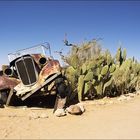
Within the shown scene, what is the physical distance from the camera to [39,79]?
37.3ft

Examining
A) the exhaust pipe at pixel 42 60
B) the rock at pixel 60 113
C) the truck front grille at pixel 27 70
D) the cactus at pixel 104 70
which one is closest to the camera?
the rock at pixel 60 113

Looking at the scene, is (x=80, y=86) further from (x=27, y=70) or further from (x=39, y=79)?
(x=27, y=70)

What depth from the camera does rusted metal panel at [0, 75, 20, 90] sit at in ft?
38.1

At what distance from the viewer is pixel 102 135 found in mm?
7773

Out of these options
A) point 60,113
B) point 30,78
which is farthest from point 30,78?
point 60,113

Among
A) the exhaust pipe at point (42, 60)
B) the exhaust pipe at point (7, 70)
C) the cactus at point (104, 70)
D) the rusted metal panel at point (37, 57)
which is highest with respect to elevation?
the rusted metal panel at point (37, 57)

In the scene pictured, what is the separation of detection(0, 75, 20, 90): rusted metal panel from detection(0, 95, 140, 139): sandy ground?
2.52ft


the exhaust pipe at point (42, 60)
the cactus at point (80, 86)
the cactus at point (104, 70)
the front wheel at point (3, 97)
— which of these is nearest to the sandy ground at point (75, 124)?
the front wheel at point (3, 97)

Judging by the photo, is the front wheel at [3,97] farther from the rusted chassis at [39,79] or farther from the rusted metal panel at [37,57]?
the rusted metal panel at [37,57]

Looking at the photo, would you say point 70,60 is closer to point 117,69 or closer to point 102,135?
point 117,69

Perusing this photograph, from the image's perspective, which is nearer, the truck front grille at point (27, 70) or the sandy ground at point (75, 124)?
the sandy ground at point (75, 124)

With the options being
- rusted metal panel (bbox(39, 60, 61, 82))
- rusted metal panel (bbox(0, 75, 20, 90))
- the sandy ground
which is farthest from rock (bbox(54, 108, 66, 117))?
rusted metal panel (bbox(0, 75, 20, 90))

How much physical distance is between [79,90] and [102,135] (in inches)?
193

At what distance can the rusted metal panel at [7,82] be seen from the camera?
1160 cm
